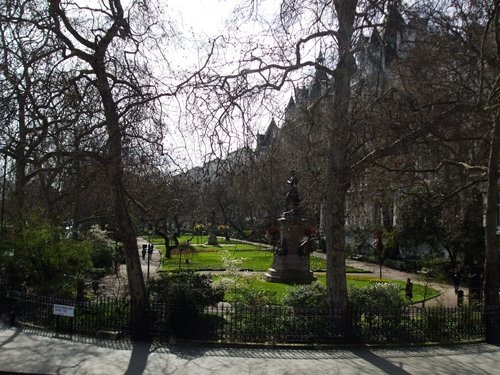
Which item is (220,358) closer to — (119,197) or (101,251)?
(119,197)

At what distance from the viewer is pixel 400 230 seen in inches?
1324

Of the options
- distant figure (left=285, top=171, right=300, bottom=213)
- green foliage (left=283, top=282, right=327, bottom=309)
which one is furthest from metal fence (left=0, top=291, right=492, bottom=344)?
distant figure (left=285, top=171, right=300, bottom=213)

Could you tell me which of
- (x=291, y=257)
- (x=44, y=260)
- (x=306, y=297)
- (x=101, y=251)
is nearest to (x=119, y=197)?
(x=44, y=260)

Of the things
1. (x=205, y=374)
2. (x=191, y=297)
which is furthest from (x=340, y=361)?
(x=191, y=297)

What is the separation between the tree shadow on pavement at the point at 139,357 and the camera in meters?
9.88

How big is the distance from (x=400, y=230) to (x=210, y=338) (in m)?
23.8

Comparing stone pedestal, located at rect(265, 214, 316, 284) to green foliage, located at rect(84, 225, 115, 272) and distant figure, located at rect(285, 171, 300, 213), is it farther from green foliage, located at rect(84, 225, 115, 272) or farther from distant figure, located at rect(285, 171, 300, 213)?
green foliage, located at rect(84, 225, 115, 272)

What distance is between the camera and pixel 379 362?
10.8 m

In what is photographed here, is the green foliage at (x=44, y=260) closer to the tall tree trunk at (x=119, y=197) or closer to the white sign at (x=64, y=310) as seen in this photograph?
the white sign at (x=64, y=310)

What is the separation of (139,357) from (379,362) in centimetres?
497

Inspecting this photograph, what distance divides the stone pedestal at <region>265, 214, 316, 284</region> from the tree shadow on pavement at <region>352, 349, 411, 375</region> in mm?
15799

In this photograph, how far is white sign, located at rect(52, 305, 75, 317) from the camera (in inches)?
490

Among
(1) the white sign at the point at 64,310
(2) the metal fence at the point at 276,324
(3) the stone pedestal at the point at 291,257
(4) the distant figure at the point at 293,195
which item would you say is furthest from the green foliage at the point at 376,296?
(4) the distant figure at the point at 293,195

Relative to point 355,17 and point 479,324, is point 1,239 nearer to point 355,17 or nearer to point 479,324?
point 355,17
